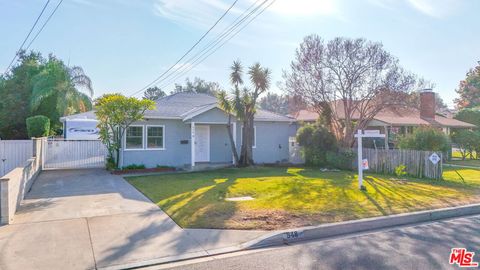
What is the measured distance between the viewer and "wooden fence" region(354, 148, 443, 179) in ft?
42.0

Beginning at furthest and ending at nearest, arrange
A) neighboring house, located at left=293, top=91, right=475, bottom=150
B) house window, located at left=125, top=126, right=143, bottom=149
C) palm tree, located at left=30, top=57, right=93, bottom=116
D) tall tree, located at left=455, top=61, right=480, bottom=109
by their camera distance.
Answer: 1. tall tree, located at left=455, top=61, right=480, bottom=109
2. palm tree, located at left=30, top=57, right=93, bottom=116
3. neighboring house, located at left=293, top=91, right=475, bottom=150
4. house window, located at left=125, top=126, right=143, bottom=149

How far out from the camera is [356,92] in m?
18.2

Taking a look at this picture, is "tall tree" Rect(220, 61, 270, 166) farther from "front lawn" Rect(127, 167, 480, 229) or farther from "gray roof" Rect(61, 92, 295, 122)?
"front lawn" Rect(127, 167, 480, 229)

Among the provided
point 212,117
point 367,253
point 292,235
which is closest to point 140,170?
point 212,117

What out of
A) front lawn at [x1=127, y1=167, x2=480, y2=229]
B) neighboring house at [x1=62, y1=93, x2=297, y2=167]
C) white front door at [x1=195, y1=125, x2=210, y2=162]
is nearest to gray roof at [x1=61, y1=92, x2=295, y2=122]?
neighboring house at [x1=62, y1=93, x2=297, y2=167]

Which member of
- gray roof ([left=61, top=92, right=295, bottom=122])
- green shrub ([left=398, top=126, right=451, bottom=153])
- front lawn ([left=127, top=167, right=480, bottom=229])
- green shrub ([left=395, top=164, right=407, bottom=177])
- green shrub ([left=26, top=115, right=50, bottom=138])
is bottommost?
front lawn ([left=127, top=167, right=480, bottom=229])

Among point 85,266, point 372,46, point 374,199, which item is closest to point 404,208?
point 374,199

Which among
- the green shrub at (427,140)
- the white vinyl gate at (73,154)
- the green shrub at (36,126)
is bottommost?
the white vinyl gate at (73,154)

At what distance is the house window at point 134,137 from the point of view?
16.1 meters

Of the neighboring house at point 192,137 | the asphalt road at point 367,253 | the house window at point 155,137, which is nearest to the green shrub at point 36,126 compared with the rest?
the neighboring house at point 192,137

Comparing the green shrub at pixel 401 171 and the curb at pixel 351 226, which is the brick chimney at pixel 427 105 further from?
the curb at pixel 351 226

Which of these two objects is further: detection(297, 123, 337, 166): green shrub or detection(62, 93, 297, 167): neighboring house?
detection(297, 123, 337, 166): green shrub

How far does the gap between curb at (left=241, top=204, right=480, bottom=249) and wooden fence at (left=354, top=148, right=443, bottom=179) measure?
4962 mm

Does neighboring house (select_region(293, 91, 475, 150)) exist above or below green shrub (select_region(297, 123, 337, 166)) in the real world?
above
